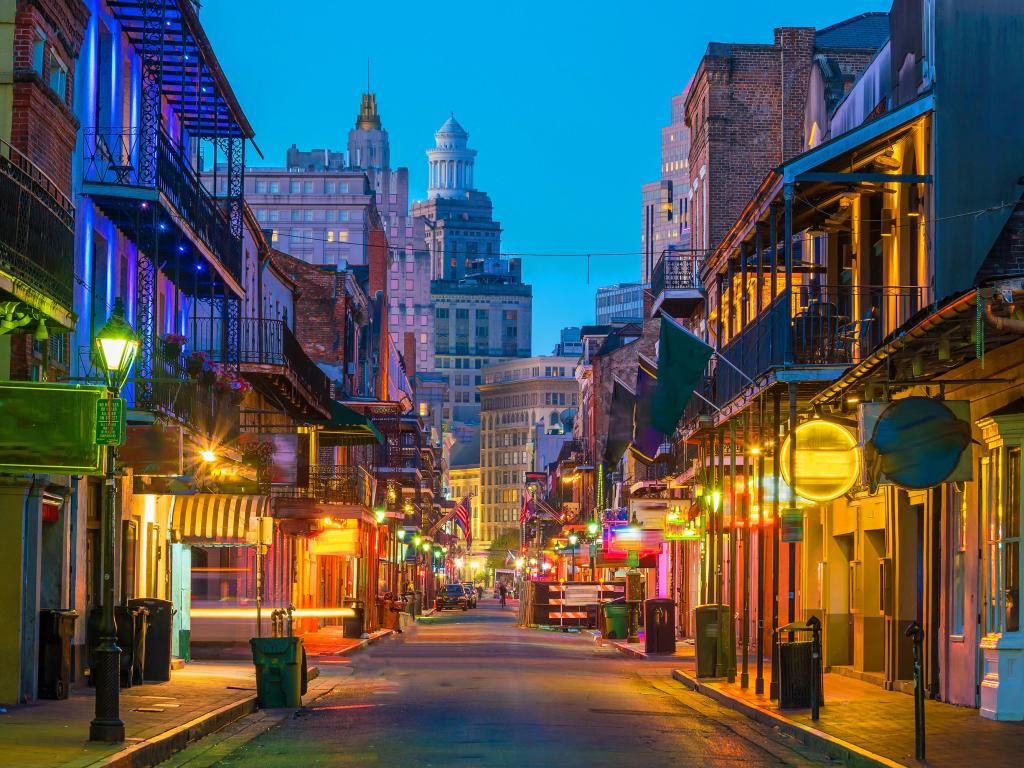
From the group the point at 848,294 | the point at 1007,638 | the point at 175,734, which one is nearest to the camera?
the point at 175,734

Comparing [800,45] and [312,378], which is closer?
[312,378]

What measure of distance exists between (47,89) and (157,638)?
24.7 feet

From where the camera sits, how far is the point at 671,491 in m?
54.5

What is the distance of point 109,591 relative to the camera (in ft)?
52.5

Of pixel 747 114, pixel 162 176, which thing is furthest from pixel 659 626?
pixel 747 114

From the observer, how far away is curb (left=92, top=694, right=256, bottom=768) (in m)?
14.2

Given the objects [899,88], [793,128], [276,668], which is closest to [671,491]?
[793,128]

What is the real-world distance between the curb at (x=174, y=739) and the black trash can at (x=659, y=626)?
1632cm

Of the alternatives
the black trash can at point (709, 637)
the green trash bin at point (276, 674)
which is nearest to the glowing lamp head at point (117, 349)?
the green trash bin at point (276, 674)

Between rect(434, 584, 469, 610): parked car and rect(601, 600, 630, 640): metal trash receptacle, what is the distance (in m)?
50.0

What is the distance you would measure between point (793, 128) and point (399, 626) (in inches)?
798

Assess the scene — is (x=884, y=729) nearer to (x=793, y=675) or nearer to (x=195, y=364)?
(x=793, y=675)

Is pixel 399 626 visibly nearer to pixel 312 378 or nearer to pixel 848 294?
pixel 312 378

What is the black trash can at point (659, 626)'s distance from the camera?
3588 cm
